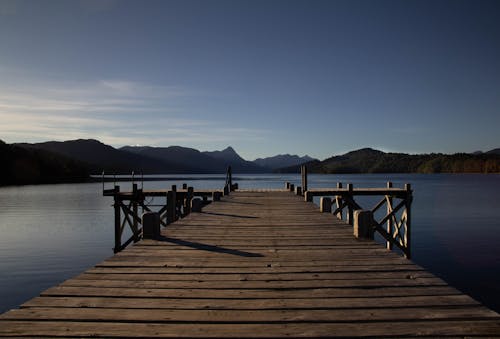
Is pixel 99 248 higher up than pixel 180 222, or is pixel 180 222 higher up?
pixel 180 222

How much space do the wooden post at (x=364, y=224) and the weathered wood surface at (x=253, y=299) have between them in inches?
43.8

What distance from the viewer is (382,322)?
13.3 feet

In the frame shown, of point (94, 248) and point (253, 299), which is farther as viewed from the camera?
point (94, 248)

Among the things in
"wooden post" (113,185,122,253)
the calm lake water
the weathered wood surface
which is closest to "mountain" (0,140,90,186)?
the calm lake water

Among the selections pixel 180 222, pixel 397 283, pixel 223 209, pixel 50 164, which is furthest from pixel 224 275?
pixel 50 164

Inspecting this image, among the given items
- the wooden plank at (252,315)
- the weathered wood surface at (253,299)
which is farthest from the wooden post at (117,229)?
the wooden plank at (252,315)

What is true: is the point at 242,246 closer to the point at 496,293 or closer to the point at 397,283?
the point at 397,283

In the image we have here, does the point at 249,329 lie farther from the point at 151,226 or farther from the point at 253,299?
the point at 151,226

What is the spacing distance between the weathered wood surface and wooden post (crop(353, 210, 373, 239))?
111cm

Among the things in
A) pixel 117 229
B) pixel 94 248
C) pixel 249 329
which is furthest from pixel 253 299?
pixel 94 248

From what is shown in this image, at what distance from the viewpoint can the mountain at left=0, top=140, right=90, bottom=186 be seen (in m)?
117

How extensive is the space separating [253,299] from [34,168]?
14377 centimetres

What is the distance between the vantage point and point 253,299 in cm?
478

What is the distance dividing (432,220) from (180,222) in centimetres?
3600
